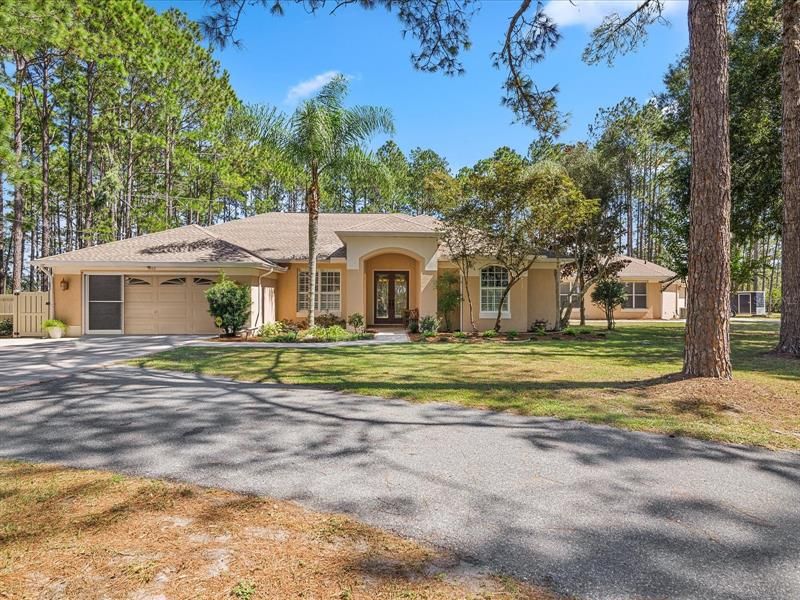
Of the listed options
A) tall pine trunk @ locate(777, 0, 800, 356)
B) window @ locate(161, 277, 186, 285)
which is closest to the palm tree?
window @ locate(161, 277, 186, 285)

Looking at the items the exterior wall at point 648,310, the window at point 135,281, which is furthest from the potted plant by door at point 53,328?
the exterior wall at point 648,310

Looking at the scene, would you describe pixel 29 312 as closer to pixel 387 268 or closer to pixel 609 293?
pixel 387 268

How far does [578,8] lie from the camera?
27.1 feet

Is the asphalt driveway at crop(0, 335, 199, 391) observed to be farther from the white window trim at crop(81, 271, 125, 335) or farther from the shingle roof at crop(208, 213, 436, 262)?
the shingle roof at crop(208, 213, 436, 262)

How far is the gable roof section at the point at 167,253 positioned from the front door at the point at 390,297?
15.4 feet

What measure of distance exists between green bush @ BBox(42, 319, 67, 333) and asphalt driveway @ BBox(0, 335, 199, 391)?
0.50 meters

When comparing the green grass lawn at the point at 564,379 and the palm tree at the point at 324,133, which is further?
the palm tree at the point at 324,133

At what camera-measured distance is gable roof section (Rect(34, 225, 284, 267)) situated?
14.9 meters

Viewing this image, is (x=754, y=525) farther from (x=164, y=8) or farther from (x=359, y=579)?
(x=164, y=8)

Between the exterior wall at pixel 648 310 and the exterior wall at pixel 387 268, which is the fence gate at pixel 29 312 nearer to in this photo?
the exterior wall at pixel 387 268

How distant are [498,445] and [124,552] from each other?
3.22 meters

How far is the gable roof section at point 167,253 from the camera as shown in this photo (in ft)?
48.8

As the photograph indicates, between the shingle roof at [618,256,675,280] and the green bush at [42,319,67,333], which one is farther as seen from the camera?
the shingle roof at [618,256,675,280]

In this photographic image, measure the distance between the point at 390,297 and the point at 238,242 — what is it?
23.0ft
